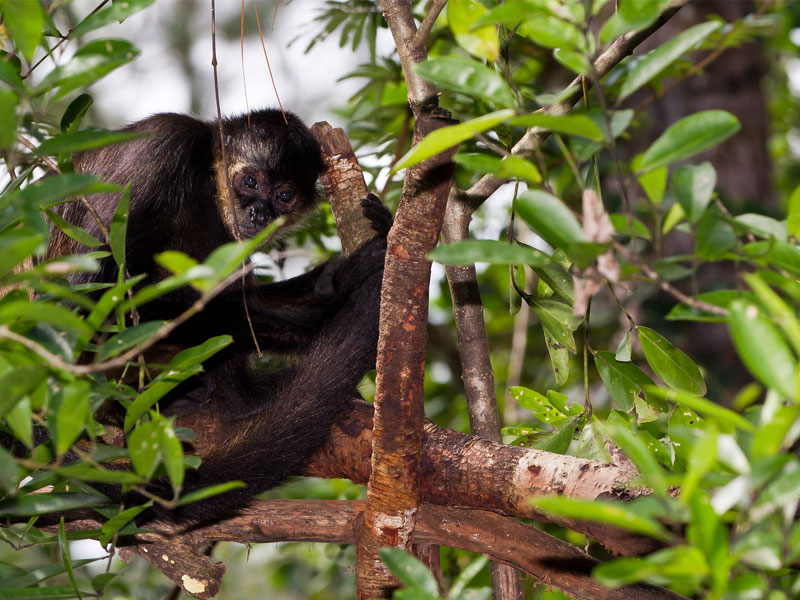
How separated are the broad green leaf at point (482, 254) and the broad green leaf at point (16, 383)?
0.59m

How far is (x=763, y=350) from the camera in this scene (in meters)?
0.95

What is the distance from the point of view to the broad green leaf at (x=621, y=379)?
214 centimetres

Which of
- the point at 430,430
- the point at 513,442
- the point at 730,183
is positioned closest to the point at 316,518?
the point at 430,430

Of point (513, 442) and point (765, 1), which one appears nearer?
point (765, 1)

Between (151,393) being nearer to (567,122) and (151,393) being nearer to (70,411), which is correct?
(70,411)

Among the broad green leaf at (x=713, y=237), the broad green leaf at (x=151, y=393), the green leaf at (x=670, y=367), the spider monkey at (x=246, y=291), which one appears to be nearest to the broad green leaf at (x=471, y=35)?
the broad green leaf at (x=713, y=237)

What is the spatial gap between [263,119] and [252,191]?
0.36 meters

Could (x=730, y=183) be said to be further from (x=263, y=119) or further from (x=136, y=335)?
(x=136, y=335)

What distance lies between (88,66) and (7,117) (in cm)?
15

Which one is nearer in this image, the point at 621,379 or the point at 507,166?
the point at 507,166

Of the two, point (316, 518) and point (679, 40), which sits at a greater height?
point (679, 40)

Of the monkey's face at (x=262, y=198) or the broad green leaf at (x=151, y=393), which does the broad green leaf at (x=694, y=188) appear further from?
the monkey's face at (x=262, y=198)

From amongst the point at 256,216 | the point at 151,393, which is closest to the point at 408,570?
the point at 151,393

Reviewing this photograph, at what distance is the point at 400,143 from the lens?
3445mm
